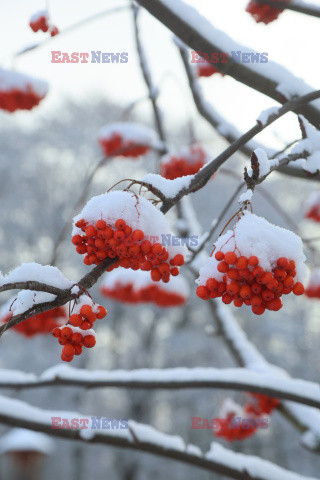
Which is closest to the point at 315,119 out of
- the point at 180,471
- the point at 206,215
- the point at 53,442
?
the point at 206,215

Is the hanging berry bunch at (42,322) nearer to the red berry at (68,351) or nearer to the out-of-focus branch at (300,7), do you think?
the red berry at (68,351)

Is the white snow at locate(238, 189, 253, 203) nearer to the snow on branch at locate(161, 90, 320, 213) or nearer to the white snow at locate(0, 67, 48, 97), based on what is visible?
the snow on branch at locate(161, 90, 320, 213)

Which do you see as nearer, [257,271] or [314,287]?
[257,271]

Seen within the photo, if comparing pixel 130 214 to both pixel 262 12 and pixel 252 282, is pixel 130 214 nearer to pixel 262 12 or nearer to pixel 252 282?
pixel 252 282

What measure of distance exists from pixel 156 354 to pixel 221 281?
1280cm

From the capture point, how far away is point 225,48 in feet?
5.59

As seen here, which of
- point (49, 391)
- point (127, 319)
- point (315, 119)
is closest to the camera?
point (315, 119)

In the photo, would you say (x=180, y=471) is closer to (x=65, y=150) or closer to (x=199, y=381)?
(x=65, y=150)

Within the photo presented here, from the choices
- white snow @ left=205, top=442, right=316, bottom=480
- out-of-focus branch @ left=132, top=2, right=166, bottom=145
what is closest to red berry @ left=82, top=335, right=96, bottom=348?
white snow @ left=205, top=442, right=316, bottom=480

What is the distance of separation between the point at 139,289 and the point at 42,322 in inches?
34.8

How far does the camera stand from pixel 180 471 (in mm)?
16625

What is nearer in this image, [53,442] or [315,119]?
[315,119]

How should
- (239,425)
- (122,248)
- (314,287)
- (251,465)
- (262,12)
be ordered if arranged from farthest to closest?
(239,425) → (314,287) → (262,12) → (251,465) → (122,248)

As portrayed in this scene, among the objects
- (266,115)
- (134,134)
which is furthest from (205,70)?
(266,115)
